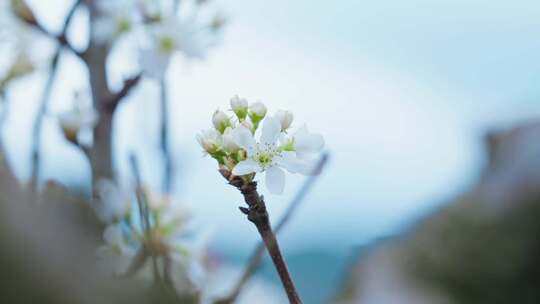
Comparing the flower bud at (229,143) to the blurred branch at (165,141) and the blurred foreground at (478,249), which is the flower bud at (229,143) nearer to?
the blurred branch at (165,141)

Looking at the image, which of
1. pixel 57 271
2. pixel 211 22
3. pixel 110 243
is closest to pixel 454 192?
pixel 211 22

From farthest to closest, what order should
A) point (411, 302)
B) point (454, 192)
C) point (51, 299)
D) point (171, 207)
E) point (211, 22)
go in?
point (454, 192), point (411, 302), point (211, 22), point (171, 207), point (51, 299)

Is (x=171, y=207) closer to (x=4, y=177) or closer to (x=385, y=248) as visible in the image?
(x=4, y=177)

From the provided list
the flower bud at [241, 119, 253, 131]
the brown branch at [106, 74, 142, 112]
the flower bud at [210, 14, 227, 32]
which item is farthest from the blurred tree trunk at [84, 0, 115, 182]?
the flower bud at [241, 119, 253, 131]

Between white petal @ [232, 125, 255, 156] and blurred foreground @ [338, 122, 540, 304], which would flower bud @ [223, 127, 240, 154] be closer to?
white petal @ [232, 125, 255, 156]

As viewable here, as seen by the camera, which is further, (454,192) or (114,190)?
(454,192)

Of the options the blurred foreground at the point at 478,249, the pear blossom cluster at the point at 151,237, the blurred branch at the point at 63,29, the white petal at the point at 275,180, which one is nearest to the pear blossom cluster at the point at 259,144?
the white petal at the point at 275,180
